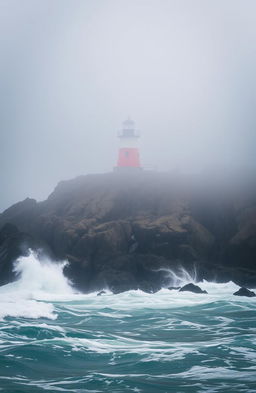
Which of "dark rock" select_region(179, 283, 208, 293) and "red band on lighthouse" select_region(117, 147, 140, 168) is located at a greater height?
"red band on lighthouse" select_region(117, 147, 140, 168)

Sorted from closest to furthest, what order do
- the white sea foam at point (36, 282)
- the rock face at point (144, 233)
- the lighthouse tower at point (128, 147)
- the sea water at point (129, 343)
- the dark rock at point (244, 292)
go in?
1. the sea water at point (129, 343)
2. the dark rock at point (244, 292)
3. the white sea foam at point (36, 282)
4. the rock face at point (144, 233)
5. the lighthouse tower at point (128, 147)

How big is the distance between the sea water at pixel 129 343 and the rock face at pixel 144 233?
2.38 meters

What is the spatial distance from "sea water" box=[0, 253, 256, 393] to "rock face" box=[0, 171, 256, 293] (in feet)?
7.82

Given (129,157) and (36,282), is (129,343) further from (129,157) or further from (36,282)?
(129,157)

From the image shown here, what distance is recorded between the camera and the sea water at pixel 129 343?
1170cm

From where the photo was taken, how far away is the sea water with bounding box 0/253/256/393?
1170 cm

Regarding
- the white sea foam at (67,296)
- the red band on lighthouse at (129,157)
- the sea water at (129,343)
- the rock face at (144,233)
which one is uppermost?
the red band on lighthouse at (129,157)

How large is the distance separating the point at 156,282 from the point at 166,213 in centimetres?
686

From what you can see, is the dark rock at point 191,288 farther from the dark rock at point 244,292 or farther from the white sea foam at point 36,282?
the white sea foam at point 36,282

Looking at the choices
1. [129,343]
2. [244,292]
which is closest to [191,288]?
[244,292]

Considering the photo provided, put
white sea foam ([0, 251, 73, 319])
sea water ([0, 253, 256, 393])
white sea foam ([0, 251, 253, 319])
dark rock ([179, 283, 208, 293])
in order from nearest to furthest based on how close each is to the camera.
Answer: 1. sea water ([0, 253, 256, 393])
2. white sea foam ([0, 251, 253, 319])
3. dark rock ([179, 283, 208, 293])
4. white sea foam ([0, 251, 73, 319])

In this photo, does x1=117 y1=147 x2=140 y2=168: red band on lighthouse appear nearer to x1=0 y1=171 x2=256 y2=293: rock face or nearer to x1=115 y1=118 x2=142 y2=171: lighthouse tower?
x1=115 y1=118 x2=142 y2=171: lighthouse tower

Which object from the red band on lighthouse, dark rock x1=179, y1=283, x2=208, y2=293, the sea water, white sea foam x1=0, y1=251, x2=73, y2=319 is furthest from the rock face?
the red band on lighthouse

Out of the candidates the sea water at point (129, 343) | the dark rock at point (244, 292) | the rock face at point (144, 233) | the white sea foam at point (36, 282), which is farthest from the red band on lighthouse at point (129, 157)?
the dark rock at point (244, 292)
